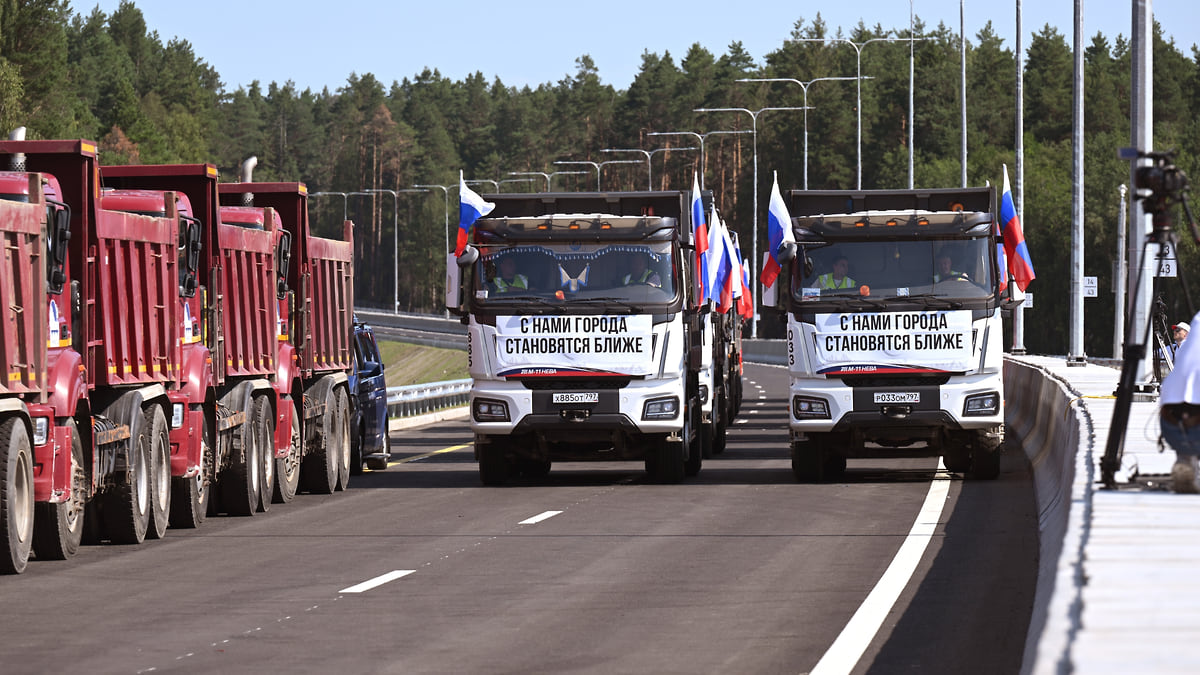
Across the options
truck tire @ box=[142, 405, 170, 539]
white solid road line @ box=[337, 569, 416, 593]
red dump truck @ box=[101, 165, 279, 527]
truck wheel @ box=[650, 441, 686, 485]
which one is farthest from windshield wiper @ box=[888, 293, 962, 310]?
white solid road line @ box=[337, 569, 416, 593]

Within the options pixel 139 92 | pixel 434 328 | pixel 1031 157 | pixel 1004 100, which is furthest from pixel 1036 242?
pixel 139 92

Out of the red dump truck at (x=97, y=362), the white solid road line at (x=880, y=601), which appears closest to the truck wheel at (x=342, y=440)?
the red dump truck at (x=97, y=362)

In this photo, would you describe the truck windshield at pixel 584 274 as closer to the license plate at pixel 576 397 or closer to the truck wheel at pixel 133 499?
the license plate at pixel 576 397

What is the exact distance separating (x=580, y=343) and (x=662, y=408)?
1104mm

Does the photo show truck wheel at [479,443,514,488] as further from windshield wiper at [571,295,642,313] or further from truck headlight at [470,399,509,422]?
windshield wiper at [571,295,642,313]

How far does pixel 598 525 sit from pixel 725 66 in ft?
535

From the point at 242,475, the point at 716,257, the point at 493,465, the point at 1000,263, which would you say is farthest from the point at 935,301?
the point at 716,257

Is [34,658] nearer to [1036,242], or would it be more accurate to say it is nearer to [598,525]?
[598,525]

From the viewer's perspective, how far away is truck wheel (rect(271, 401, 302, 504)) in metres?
22.3

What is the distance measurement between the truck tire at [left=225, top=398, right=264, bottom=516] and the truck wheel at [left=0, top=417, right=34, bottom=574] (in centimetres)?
489

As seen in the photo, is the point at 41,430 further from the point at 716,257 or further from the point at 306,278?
the point at 716,257

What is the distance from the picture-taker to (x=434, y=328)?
142375 millimetres

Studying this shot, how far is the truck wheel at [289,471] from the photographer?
22.3 m

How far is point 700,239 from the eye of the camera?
26.1 meters
